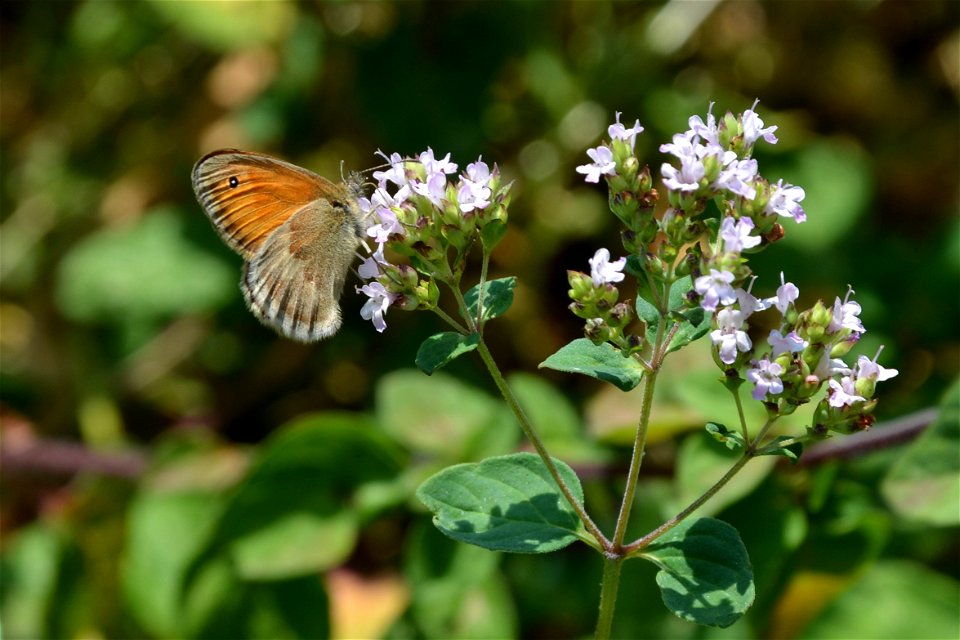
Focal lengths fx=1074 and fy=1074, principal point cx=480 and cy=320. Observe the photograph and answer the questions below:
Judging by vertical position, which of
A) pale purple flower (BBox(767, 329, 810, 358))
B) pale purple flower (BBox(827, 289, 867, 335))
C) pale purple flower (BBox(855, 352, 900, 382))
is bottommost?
pale purple flower (BBox(855, 352, 900, 382))

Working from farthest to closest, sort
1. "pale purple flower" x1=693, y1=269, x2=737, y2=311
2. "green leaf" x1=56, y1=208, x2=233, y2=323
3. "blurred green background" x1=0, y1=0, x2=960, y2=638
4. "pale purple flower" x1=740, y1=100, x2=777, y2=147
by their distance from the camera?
"green leaf" x1=56, y1=208, x2=233, y2=323
"blurred green background" x1=0, y1=0, x2=960, y2=638
"pale purple flower" x1=740, y1=100, x2=777, y2=147
"pale purple flower" x1=693, y1=269, x2=737, y2=311

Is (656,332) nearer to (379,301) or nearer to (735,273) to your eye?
(735,273)

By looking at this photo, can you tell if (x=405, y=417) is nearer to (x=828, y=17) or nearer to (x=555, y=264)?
(x=555, y=264)

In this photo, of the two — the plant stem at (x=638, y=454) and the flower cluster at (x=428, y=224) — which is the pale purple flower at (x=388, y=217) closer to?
the flower cluster at (x=428, y=224)

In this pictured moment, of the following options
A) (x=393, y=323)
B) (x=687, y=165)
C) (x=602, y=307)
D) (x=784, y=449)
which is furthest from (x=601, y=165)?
(x=393, y=323)

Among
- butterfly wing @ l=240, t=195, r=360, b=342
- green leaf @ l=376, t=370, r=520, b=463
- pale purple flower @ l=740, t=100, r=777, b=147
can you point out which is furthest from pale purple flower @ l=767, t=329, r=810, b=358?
green leaf @ l=376, t=370, r=520, b=463

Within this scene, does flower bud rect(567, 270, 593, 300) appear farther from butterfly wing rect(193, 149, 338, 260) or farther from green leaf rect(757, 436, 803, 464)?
butterfly wing rect(193, 149, 338, 260)
